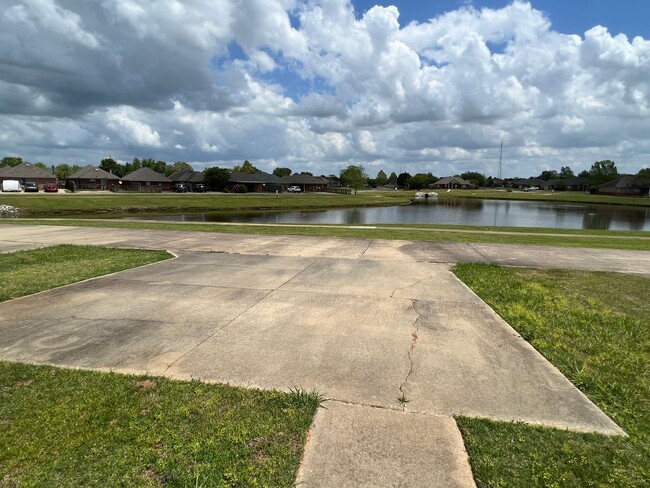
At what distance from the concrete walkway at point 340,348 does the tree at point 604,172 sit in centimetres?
14344

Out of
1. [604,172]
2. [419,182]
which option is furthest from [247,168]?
[604,172]

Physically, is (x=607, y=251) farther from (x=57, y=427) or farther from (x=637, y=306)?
(x=57, y=427)

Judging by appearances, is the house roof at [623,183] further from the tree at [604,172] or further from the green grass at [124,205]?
the green grass at [124,205]

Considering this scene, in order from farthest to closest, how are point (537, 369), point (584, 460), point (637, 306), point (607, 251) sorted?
point (607, 251)
point (637, 306)
point (537, 369)
point (584, 460)

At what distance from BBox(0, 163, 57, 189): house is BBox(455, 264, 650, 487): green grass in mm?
95384

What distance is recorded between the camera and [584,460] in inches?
128

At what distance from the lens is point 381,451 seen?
10.8 ft

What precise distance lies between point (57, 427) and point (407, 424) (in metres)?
3.28

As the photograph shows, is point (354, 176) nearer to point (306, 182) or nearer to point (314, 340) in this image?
point (306, 182)

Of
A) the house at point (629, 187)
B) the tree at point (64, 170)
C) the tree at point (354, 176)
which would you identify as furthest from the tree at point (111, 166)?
the house at point (629, 187)

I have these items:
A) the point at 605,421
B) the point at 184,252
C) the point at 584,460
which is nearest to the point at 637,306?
the point at 605,421

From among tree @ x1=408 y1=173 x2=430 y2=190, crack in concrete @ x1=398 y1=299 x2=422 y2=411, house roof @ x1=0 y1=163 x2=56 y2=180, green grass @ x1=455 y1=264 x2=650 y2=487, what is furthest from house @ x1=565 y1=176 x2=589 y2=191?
house roof @ x1=0 y1=163 x2=56 y2=180

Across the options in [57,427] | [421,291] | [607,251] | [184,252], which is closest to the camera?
[57,427]

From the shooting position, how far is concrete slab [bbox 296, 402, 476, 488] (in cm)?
299
